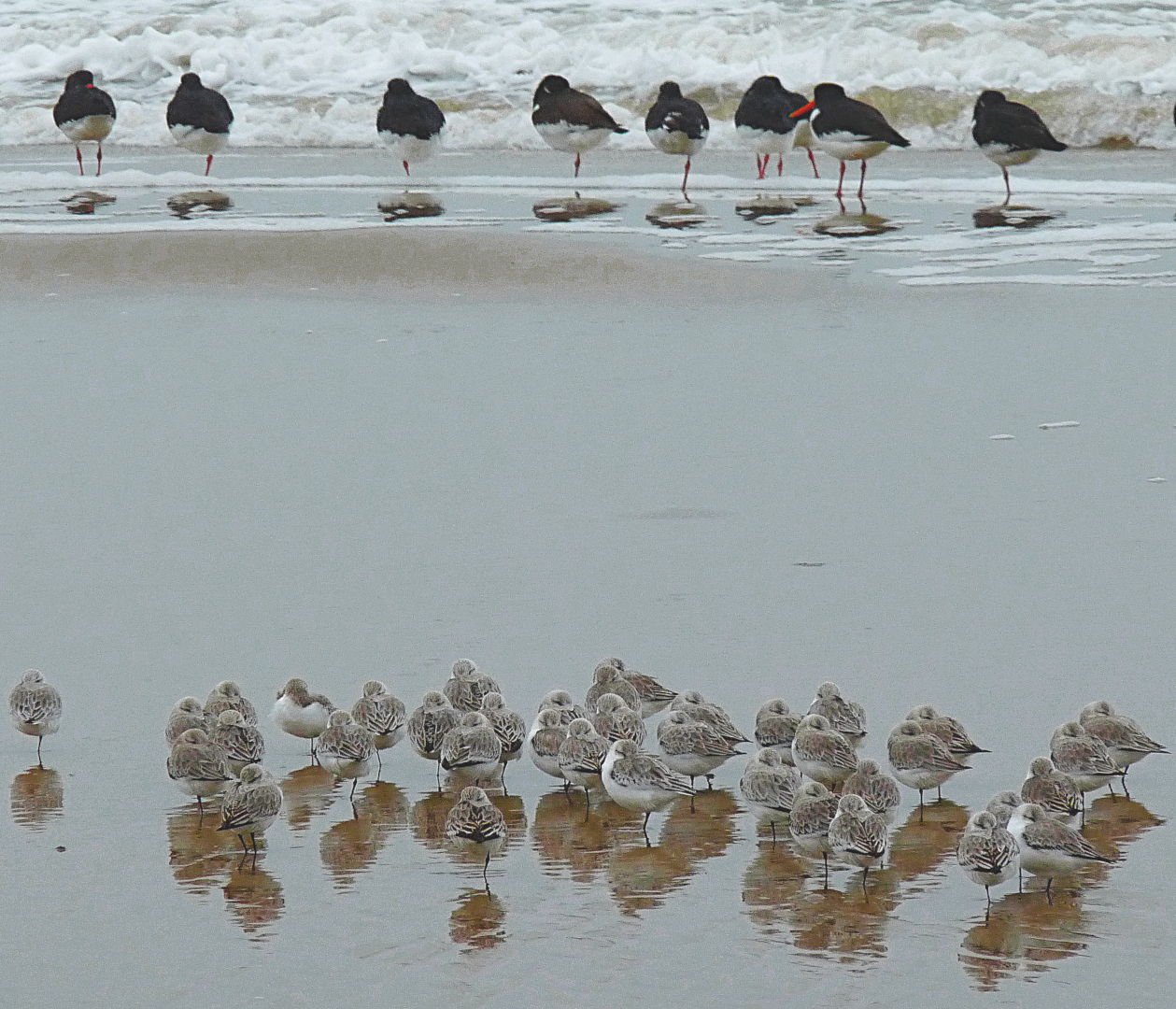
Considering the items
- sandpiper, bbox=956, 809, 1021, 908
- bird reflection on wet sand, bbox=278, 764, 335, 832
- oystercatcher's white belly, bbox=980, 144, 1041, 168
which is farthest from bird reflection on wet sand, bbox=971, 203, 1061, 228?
sandpiper, bbox=956, 809, 1021, 908

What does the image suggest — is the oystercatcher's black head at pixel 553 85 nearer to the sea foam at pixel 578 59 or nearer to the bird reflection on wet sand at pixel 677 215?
the sea foam at pixel 578 59

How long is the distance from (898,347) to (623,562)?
14.3ft

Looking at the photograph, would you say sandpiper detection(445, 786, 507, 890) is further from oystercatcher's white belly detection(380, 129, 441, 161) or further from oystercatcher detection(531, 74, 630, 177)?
oystercatcher's white belly detection(380, 129, 441, 161)

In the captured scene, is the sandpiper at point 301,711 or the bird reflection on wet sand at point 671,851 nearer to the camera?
the bird reflection on wet sand at point 671,851

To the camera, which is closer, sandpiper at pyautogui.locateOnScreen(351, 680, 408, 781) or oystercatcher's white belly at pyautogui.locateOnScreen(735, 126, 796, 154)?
sandpiper at pyautogui.locateOnScreen(351, 680, 408, 781)

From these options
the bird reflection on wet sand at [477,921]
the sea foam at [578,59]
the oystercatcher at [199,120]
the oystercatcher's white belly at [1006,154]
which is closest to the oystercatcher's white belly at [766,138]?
the oystercatcher's white belly at [1006,154]

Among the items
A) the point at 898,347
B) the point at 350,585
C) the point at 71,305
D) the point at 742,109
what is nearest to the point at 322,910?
the point at 350,585

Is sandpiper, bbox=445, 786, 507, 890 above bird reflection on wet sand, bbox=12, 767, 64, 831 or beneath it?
above

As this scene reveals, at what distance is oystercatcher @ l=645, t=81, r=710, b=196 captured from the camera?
20.1m

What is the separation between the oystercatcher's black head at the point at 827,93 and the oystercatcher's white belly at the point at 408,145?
452 centimetres

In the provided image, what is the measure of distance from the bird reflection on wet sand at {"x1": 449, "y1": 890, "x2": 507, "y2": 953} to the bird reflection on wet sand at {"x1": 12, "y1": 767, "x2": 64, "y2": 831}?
121 cm

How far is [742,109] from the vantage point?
→ 20531mm

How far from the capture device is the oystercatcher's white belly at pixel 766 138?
67.3 feet

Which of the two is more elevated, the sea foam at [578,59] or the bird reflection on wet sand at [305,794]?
the sea foam at [578,59]
